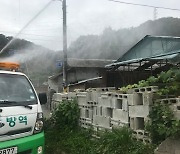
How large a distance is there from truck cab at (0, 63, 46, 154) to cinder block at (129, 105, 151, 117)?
6.00 feet

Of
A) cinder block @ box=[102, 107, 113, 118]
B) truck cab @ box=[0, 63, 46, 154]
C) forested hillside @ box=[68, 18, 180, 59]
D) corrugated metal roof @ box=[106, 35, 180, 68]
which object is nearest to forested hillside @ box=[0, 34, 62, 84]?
forested hillside @ box=[68, 18, 180, 59]

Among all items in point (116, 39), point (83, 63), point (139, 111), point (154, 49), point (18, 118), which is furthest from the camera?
point (116, 39)

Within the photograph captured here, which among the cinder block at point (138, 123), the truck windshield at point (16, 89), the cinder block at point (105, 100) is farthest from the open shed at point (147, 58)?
the truck windshield at point (16, 89)

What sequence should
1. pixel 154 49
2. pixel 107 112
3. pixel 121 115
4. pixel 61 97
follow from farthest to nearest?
pixel 154 49 < pixel 61 97 < pixel 107 112 < pixel 121 115

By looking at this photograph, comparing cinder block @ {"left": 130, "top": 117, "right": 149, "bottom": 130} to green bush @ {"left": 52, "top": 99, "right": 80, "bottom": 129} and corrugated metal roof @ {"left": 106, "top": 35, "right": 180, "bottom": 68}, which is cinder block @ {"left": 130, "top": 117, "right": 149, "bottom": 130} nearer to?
green bush @ {"left": 52, "top": 99, "right": 80, "bottom": 129}

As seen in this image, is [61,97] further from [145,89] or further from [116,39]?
[116,39]

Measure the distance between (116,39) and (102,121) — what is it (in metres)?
25.0

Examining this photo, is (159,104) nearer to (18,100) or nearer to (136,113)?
(136,113)

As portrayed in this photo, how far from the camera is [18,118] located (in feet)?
15.0

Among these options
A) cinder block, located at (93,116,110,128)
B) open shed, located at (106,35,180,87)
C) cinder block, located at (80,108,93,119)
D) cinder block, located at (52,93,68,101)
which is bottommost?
cinder block, located at (93,116,110,128)

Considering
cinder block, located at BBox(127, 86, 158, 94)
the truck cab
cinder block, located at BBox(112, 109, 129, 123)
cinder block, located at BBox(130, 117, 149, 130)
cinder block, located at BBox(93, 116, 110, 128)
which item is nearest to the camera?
the truck cab

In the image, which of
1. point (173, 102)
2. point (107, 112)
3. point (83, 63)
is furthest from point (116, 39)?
point (173, 102)

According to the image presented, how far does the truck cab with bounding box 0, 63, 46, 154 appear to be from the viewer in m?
4.40

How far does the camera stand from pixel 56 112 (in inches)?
312
